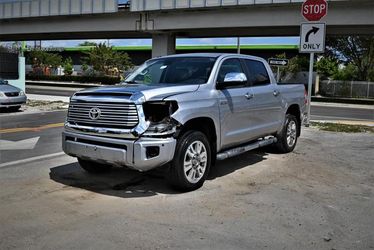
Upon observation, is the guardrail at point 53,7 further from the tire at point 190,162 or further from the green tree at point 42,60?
the green tree at point 42,60

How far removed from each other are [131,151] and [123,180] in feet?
3.92

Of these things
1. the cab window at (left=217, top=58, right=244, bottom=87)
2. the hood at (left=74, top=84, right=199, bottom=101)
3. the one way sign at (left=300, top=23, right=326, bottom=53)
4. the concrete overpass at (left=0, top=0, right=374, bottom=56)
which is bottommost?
the hood at (left=74, top=84, right=199, bottom=101)

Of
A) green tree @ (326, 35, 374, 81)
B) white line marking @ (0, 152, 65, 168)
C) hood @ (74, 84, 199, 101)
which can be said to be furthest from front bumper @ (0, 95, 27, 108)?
green tree @ (326, 35, 374, 81)

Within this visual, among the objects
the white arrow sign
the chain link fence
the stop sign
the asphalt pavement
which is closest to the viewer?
the asphalt pavement

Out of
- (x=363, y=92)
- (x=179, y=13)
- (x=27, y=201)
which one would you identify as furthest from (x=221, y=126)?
(x=363, y=92)

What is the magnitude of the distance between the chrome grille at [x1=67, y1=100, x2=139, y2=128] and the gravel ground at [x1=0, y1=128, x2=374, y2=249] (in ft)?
3.02

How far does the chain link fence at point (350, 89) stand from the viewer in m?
37.2

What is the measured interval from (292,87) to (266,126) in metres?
1.51

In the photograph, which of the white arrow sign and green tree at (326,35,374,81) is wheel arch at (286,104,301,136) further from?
green tree at (326,35,374,81)

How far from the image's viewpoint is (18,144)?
9656 millimetres

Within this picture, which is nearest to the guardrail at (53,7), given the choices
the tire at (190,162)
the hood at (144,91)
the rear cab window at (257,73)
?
the rear cab window at (257,73)

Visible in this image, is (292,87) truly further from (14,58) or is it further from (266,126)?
(14,58)

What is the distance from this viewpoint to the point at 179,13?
104ft

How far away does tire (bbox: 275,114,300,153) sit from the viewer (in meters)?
8.95
